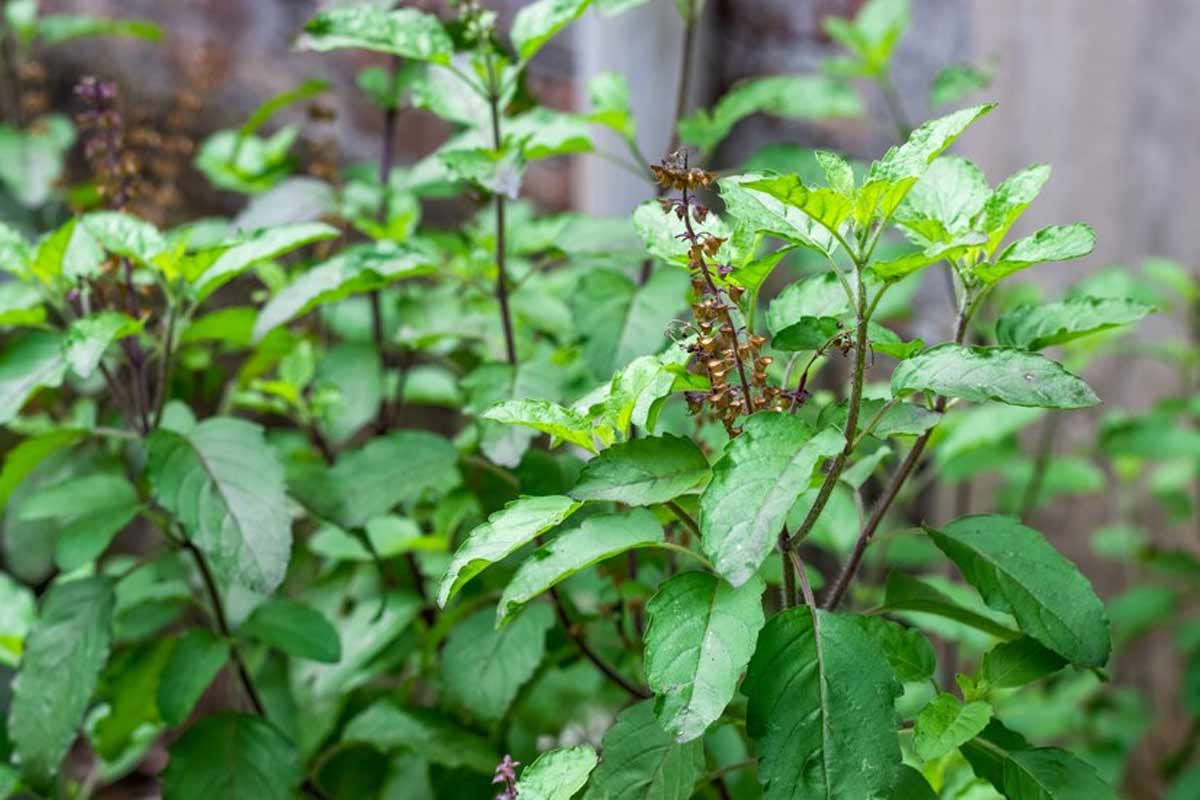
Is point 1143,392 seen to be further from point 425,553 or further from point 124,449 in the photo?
point 124,449

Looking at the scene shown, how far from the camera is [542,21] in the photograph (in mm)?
1116

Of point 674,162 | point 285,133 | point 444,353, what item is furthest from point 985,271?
point 285,133

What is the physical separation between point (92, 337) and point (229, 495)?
17cm

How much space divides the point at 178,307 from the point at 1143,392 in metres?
1.76

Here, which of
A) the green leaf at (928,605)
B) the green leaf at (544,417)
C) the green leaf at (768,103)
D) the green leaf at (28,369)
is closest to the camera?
the green leaf at (544,417)

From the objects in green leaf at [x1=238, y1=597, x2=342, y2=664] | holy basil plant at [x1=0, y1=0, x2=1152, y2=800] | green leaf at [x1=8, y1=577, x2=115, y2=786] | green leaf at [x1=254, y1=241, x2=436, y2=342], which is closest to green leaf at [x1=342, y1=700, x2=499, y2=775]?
holy basil plant at [x1=0, y1=0, x2=1152, y2=800]

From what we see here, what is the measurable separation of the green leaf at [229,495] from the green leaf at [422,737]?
272 millimetres

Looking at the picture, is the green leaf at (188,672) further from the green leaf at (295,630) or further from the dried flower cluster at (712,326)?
the dried flower cluster at (712,326)

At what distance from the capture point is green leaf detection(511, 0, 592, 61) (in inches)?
43.1

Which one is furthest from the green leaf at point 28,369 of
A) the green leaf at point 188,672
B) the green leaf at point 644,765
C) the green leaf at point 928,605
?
the green leaf at point 928,605

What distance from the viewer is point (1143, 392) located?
2293mm

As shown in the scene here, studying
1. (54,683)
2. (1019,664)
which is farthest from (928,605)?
(54,683)

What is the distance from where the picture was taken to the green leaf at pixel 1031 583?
82 centimetres

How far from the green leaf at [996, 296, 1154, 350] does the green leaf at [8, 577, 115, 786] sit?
2.66 feet
